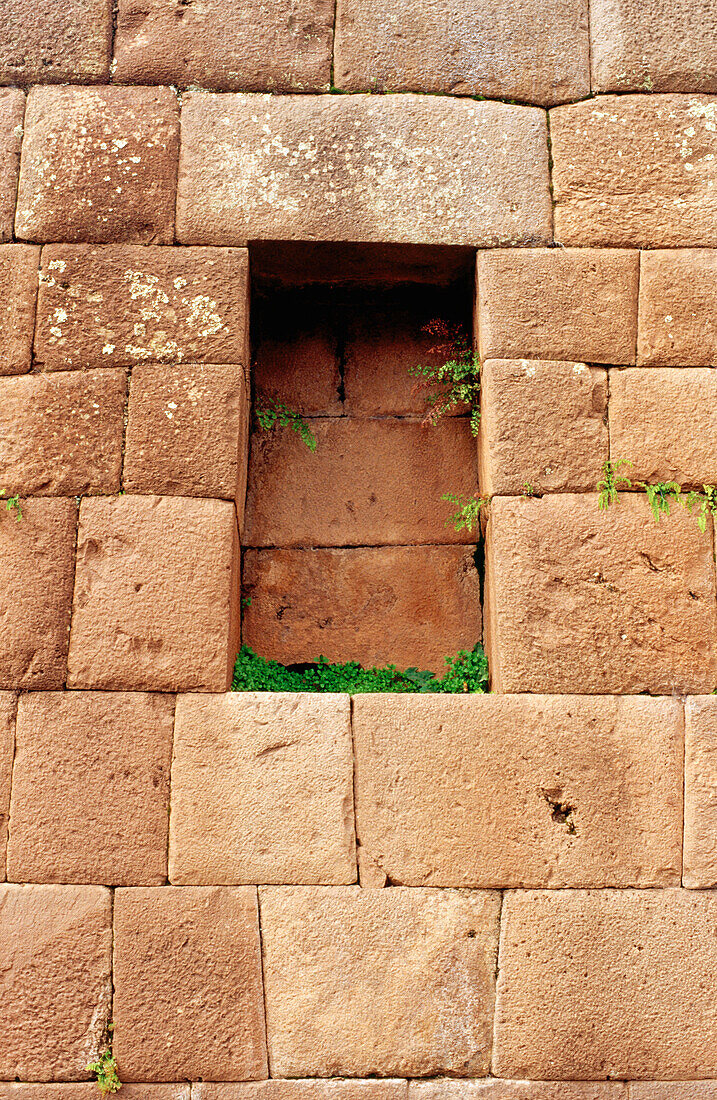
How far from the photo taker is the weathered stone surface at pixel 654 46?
352 cm

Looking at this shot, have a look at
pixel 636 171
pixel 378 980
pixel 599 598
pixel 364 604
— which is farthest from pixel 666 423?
pixel 378 980

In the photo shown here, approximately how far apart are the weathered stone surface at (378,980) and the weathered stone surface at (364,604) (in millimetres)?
1053

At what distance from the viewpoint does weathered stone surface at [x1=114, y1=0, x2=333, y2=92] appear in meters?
3.53

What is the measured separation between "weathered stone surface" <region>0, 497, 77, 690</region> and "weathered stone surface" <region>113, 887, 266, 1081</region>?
93 cm

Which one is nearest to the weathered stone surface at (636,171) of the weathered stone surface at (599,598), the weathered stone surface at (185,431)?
the weathered stone surface at (599,598)

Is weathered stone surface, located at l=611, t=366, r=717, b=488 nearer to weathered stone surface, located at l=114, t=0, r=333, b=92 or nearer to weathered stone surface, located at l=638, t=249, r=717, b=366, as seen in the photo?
weathered stone surface, located at l=638, t=249, r=717, b=366

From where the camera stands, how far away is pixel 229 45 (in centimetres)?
355

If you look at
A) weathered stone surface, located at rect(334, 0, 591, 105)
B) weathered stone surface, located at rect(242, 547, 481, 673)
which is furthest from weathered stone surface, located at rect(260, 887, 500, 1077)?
weathered stone surface, located at rect(334, 0, 591, 105)

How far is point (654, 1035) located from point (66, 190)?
4113 millimetres

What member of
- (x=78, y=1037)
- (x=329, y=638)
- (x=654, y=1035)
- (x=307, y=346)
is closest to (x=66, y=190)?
(x=307, y=346)

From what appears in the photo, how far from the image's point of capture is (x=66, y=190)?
3434 mm

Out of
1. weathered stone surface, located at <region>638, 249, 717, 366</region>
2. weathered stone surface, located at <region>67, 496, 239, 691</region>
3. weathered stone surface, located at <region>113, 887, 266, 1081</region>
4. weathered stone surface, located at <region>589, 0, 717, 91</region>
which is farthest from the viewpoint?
weathered stone surface, located at <region>589, 0, 717, 91</region>

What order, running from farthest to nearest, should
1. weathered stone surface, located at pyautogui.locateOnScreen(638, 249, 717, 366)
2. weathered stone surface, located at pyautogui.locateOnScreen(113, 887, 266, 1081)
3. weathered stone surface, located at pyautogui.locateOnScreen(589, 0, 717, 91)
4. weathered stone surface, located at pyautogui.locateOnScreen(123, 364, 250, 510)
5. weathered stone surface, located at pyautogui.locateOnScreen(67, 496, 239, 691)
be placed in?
1. weathered stone surface, located at pyautogui.locateOnScreen(589, 0, 717, 91)
2. weathered stone surface, located at pyautogui.locateOnScreen(638, 249, 717, 366)
3. weathered stone surface, located at pyautogui.locateOnScreen(123, 364, 250, 510)
4. weathered stone surface, located at pyautogui.locateOnScreen(67, 496, 239, 691)
5. weathered stone surface, located at pyautogui.locateOnScreen(113, 887, 266, 1081)

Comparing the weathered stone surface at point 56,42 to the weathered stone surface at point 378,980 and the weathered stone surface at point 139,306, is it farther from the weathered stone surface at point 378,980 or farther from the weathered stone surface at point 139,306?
the weathered stone surface at point 378,980
